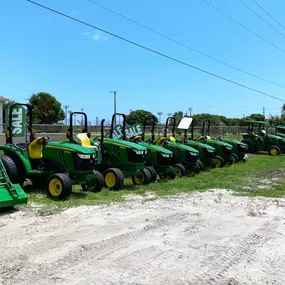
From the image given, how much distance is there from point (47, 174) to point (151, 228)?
3.48 metres

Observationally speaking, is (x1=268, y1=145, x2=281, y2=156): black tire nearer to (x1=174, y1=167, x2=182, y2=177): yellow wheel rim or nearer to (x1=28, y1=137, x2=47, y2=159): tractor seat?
(x1=174, y1=167, x2=182, y2=177): yellow wheel rim

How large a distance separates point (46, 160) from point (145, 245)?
4151 millimetres

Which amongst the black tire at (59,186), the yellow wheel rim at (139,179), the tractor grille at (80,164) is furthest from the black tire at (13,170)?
the yellow wheel rim at (139,179)

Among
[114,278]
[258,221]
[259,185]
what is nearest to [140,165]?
[259,185]

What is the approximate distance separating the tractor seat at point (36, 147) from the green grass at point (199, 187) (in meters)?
0.78

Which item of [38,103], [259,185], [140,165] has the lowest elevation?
[259,185]

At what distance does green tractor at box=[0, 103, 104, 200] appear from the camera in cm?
764

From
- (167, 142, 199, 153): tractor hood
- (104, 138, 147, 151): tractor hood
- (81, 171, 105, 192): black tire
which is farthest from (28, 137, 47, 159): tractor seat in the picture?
(167, 142, 199, 153): tractor hood

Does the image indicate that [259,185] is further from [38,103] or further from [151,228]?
[38,103]

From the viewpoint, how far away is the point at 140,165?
9.33 m

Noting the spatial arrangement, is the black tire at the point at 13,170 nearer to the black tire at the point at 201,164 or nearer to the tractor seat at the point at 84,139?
the tractor seat at the point at 84,139

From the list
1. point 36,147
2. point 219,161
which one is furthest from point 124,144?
point 219,161

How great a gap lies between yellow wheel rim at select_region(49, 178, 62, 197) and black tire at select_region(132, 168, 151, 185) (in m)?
2.94

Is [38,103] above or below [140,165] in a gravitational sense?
above
